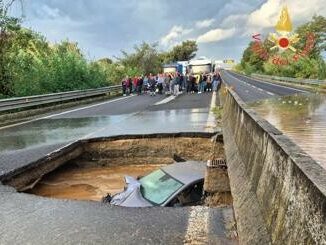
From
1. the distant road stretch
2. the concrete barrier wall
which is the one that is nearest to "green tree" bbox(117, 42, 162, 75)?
the distant road stretch

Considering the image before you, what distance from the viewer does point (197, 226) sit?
18.1 ft

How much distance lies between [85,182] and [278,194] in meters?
6.98

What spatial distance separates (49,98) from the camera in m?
24.8

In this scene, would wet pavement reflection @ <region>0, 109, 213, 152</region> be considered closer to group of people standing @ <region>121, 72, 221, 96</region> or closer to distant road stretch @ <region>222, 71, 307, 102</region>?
distant road stretch @ <region>222, 71, 307, 102</region>

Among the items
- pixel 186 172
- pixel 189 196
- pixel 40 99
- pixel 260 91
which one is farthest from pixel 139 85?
pixel 189 196

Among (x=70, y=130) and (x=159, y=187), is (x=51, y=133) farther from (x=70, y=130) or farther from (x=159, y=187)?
(x=159, y=187)

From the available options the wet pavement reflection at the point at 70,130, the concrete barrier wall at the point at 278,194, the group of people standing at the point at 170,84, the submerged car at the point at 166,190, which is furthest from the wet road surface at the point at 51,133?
the group of people standing at the point at 170,84

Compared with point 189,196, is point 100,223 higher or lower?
higher

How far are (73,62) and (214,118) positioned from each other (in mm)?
18269

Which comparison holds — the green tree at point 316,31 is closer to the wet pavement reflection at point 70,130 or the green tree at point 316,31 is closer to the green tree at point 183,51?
the green tree at point 183,51

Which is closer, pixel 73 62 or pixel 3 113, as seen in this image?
pixel 3 113

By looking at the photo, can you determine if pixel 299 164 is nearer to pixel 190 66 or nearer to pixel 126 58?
pixel 190 66

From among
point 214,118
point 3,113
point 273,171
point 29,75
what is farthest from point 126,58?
point 273,171

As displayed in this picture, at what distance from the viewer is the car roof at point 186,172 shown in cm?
752
